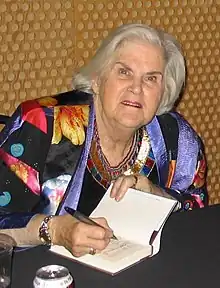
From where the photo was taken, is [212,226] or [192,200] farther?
[192,200]

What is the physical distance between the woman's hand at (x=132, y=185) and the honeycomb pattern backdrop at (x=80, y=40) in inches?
37.2

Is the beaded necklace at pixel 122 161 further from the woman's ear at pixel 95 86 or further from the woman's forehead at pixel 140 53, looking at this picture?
the woman's forehead at pixel 140 53

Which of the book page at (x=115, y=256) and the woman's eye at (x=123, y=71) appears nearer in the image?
the book page at (x=115, y=256)

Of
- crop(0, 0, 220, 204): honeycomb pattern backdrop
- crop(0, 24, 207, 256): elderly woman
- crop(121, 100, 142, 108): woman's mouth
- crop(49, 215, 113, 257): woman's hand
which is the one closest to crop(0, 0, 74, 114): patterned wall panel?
crop(0, 0, 220, 204): honeycomb pattern backdrop

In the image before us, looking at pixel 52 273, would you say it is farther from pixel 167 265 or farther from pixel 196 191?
pixel 196 191

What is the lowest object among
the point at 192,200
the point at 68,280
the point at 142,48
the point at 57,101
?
the point at 192,200

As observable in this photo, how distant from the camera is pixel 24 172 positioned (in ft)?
6.30

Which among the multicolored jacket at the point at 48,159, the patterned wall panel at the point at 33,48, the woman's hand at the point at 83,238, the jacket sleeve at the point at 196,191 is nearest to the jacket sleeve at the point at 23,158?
the multicolored jacket at the point at 48,159

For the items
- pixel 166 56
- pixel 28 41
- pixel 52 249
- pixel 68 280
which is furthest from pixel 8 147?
pixel 28 41

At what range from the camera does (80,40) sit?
9.46ft

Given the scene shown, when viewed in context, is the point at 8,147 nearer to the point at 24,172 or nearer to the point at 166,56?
the point at 24,172

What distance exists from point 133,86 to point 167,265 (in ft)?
1.89

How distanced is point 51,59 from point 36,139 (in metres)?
0.93

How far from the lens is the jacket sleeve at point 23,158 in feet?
6.25
